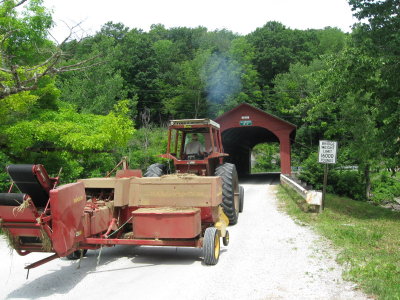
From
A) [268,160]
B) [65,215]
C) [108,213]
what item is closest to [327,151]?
[108,213]

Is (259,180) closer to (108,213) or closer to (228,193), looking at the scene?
(228,193)

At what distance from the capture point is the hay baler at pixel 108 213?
5.08 meters

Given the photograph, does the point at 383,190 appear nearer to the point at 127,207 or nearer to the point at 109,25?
the point at 127,207

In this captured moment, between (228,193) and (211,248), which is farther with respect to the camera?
(228,193)

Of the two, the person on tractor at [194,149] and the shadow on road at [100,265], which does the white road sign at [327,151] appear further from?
the shadow on road at [100,265]

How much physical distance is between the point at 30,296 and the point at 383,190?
2535cm

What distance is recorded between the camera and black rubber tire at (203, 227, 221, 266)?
21.1ft

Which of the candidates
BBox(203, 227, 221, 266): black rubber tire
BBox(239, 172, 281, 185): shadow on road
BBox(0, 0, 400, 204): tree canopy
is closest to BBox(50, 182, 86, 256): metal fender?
BBox(203, 227, 221, 266): black rubber tire

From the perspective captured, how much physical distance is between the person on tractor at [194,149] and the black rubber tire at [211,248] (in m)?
4.61

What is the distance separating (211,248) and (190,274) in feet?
1.90

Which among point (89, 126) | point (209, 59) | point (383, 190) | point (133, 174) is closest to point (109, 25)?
point (209, 59)

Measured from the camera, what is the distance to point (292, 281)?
223 inches

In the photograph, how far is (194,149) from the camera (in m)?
11.2

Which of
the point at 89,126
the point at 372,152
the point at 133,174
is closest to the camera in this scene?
the point at 133,174
